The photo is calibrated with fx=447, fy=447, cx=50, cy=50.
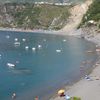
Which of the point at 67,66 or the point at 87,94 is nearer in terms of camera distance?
the point at 87,94

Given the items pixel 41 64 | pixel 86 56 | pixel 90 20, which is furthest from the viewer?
pixel 90 20

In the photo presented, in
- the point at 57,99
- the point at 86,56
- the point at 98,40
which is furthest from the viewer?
the point at 98,40

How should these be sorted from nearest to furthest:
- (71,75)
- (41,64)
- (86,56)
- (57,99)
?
(57,99), (71,75), (41,64), (86,56)

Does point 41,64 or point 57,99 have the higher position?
point 57,99

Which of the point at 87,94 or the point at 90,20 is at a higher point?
the point at 87,94

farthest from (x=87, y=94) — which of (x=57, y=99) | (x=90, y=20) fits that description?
(x=90, y=20)

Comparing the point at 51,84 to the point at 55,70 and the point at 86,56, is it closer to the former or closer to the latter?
the point at 55,70

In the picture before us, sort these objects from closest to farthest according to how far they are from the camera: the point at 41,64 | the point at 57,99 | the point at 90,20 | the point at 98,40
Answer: the point at 57,99, the point at 41,64, the point at 98,40, the point at 90,20

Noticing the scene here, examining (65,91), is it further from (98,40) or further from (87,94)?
(98,40)

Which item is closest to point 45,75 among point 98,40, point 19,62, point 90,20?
point 19,62
